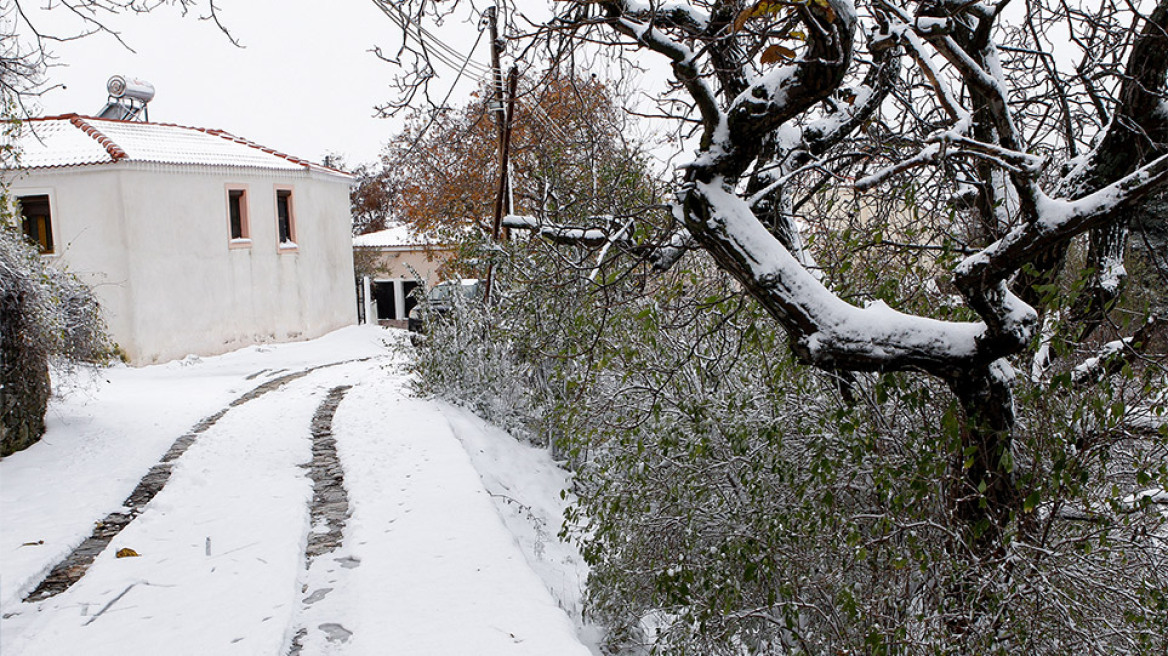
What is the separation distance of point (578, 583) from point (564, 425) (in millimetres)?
1547

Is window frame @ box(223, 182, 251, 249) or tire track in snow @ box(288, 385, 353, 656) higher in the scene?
window frame @ box(223, 182, 251, 249)

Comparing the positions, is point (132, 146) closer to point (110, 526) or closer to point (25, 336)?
point (25, 336)

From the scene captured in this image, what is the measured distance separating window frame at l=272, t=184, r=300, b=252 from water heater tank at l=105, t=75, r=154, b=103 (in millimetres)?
6581

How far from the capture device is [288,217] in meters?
23.0

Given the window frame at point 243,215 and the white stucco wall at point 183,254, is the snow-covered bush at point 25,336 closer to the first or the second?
the white stucco wall at point 183,254

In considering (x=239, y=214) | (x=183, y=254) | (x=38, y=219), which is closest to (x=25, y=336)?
(x=183, y=254)

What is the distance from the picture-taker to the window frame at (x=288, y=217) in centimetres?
2230

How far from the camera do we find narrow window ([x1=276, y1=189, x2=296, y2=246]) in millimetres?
22812

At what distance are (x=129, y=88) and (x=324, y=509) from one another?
22.6 m

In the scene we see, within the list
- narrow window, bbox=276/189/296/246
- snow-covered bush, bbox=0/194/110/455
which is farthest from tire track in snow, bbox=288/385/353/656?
narrow window, bbox=276/189/296/246

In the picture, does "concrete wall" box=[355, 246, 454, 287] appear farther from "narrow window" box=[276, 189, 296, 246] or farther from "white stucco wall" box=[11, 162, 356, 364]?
"narrow window" box=[276, 189, 296, 246]

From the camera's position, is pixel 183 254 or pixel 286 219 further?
pixel 286 219

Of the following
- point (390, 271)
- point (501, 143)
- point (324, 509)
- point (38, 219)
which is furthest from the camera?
point (390, 271)

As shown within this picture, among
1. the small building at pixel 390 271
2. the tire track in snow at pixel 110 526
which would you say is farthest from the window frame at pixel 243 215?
the small building at pixel 390 271
